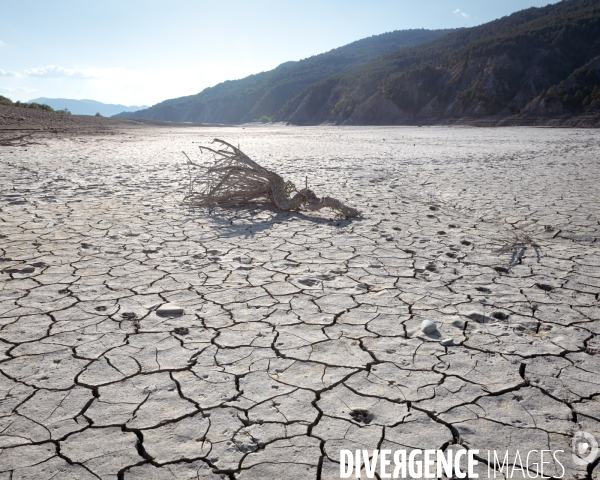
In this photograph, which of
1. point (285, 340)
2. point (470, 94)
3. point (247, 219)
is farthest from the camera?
point (470, 94)

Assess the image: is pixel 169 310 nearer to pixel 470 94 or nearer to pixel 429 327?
pixel 429 327

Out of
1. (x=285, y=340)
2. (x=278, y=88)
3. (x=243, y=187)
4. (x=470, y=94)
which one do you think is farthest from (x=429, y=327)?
(x=278, y=88)

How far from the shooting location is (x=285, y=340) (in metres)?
2.24

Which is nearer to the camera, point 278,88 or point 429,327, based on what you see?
point 429,327

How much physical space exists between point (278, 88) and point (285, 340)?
345 ft

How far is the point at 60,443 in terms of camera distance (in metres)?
1.51

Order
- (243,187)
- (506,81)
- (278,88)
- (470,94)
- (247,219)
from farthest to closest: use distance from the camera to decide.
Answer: (278,88), (470,94), (506,81), (243,187), (247,219)

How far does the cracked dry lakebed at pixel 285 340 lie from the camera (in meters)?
1.54

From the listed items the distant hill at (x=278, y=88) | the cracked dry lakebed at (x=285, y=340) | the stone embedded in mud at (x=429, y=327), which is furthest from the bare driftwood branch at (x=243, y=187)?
the distant hill at (x=278, y=88)

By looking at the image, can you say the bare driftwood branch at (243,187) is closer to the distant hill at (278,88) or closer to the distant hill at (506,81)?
the distant hill at (506,81)

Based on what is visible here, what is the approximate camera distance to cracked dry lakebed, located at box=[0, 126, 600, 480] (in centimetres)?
154

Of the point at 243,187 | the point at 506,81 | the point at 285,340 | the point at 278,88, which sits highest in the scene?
the point at 278,88

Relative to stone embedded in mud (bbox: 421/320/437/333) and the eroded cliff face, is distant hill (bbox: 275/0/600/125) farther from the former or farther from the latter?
stone embedded in mud (bbox: 421/320/437/333)

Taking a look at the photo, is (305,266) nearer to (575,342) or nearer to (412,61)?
(575,342)
